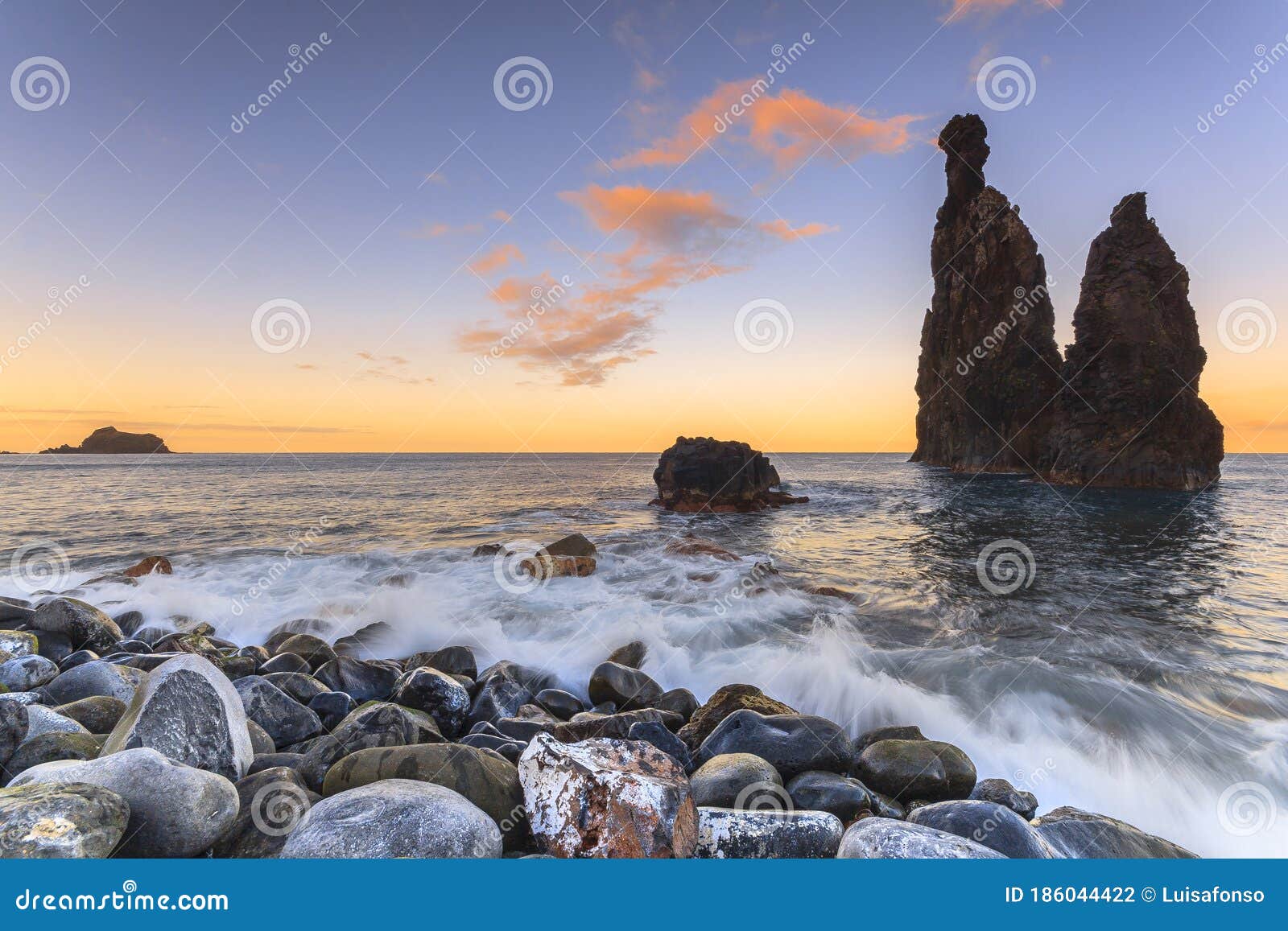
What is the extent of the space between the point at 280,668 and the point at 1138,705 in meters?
11.4

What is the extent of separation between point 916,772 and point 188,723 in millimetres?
5759

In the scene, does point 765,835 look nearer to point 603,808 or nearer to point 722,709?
point 603,808

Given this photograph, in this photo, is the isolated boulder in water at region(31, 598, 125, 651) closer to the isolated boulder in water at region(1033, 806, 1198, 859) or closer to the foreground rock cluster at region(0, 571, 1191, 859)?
the foreground rock cluster at region(0, 571, 1191, 859)

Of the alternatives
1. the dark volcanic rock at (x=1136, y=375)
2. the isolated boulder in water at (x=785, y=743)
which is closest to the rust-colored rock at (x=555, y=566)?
the isolated boulder in water at (x=785, y=743)

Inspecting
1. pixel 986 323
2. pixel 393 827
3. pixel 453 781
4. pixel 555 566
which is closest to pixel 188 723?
pixel 453 781

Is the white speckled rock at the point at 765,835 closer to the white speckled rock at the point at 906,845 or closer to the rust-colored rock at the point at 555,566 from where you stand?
the white speckled rock at the point at 906,845

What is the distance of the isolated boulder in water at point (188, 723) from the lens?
12.9 ft

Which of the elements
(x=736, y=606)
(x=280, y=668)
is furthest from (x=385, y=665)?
(x=736, y=606)

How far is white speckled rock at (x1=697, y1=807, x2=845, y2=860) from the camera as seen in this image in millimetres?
3477

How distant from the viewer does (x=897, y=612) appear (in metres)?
12.3

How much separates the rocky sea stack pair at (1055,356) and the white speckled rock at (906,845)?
53.2 m

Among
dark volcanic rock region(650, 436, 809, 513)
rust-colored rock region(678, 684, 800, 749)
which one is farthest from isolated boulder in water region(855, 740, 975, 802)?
dark volcanic rock region(650, 436, 809, 513)

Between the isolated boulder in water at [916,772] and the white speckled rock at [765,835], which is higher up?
the white speckled rock at [765,835]

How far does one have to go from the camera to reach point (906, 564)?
17375mm
